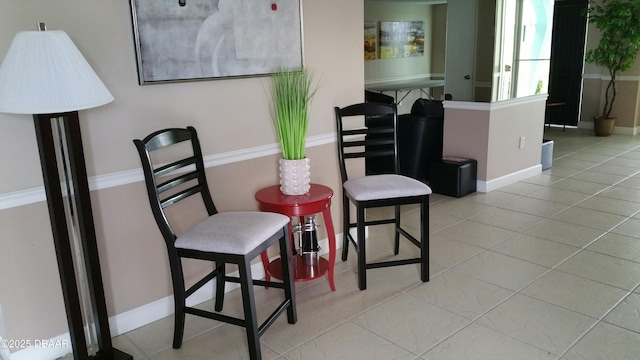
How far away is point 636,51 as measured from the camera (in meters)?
6.88

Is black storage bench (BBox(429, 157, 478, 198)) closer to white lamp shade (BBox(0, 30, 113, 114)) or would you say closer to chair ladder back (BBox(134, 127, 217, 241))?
chair ladder back (BBox(134, 127, 217, 241))

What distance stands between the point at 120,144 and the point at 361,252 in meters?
1.42

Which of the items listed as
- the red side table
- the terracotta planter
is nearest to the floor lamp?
the red side table

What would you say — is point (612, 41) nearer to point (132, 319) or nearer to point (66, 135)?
point (132, 319)

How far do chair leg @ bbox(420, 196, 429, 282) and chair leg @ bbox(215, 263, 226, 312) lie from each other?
116 cm

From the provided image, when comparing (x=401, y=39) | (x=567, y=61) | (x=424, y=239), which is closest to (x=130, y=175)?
(x=424, y=239)

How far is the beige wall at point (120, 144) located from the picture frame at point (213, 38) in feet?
0.21

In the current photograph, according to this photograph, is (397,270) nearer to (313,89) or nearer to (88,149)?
(313,89)

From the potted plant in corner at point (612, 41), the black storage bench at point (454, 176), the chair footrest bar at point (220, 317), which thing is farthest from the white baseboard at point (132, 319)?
the potted plant in corner at point (612, 41)

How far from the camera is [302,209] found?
2.56 m

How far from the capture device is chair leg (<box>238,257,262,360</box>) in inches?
80.3

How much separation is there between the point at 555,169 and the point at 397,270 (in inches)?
130

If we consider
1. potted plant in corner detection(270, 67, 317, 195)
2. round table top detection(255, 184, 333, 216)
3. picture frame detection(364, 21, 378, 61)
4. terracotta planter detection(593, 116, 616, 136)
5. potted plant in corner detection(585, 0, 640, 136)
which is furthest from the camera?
picture frame detection(364, 21, 378, 61)

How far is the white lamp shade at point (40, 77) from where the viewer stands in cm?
167
